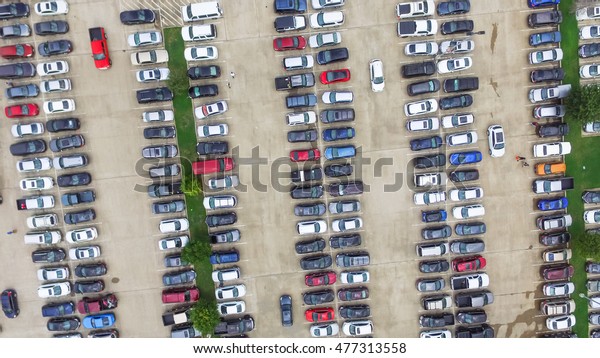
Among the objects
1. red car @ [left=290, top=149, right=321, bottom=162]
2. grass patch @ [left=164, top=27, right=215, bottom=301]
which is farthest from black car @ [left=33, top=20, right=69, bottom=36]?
red car @ [left=290, top=149, right=321, bottom=162]

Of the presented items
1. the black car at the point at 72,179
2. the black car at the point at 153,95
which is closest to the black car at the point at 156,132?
the black car at the point at 153,95

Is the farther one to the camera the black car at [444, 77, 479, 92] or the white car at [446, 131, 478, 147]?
the white car at [446, 131, 478, 147]

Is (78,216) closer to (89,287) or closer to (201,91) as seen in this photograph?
(89,287)

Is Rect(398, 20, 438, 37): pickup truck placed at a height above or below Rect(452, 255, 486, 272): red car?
above

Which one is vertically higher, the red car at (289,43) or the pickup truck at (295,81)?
the red car at (289,43)

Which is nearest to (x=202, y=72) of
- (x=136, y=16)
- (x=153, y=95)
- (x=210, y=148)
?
(x=153, y=95)

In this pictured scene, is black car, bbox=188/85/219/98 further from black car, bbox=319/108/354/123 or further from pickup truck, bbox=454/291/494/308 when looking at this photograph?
pickup truck, bbox=454/291/494/308

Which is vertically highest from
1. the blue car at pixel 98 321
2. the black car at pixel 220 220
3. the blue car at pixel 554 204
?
the black car at pixel 220 220

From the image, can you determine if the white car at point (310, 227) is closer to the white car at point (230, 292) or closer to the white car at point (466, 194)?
the white car at point (230, 292)
